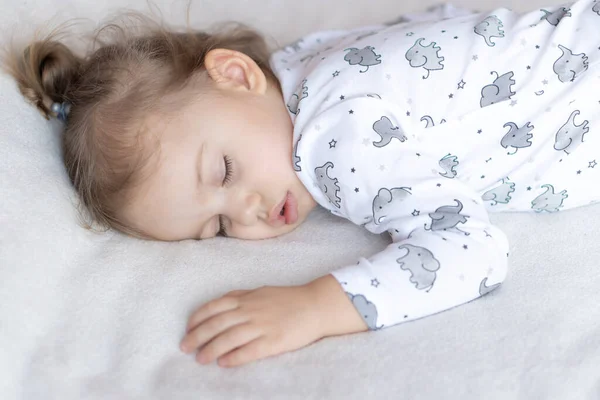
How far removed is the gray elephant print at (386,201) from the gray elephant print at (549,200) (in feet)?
0.88

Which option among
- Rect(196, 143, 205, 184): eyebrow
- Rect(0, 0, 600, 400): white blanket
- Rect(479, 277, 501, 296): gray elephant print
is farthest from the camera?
Rect(196, 143, 205, 184): eyebrow

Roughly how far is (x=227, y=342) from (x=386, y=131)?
39cm

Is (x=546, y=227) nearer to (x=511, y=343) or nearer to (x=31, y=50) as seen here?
(x=511, y=343)

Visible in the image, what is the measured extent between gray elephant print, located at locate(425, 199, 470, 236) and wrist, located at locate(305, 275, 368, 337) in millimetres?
170

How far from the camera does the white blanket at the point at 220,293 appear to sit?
2.96 feet

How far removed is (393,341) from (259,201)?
1.05 feet

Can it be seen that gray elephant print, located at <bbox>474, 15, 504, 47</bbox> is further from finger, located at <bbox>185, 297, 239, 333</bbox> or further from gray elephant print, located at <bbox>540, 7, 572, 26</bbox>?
finger, located at <bbox>185, 297, 239, 333</bbox>

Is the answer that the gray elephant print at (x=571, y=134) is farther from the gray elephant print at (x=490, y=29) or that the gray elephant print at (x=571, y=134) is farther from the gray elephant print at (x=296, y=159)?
the gray elephant print at (x=296, y=159)

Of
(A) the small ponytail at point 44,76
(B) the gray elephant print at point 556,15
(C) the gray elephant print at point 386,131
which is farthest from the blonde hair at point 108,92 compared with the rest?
(B) the gray elephant print at point 556,15

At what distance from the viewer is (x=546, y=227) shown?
117 cm

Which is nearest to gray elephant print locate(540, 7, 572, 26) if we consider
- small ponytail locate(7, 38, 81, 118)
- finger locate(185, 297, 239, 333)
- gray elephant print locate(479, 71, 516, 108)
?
gray elephant print locate(479, 71, 516, 108)

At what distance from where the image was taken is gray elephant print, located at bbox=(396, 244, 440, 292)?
3.28ft

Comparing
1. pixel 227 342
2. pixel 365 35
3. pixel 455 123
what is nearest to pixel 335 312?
pixel 227 342

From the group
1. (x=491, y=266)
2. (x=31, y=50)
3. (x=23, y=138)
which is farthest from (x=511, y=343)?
(x=31, y=50)
